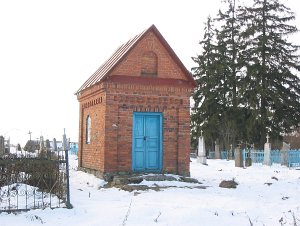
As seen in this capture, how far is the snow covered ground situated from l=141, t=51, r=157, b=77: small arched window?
4.44 metres

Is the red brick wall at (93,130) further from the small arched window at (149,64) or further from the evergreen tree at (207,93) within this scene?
the evergreen tree at (207,93)

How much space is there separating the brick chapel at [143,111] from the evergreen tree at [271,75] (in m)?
20.2

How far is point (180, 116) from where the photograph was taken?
Result: 16.1m

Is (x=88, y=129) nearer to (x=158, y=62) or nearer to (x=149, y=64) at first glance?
(x=149, y=64)

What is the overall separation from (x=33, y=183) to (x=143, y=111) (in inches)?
231

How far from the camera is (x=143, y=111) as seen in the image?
15734 millimetres

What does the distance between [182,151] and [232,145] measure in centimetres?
2082

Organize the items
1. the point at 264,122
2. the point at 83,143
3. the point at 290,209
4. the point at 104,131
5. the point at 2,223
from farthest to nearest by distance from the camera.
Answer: the point at 264,122, the point at 83,143, the point at 104,131, the point at 290,209, the point at 2,223

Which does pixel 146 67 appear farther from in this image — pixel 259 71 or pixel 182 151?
pixel 259 71

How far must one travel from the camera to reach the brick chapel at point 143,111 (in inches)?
604

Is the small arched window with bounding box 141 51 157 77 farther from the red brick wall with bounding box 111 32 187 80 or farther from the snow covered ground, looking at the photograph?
the snow covered ground

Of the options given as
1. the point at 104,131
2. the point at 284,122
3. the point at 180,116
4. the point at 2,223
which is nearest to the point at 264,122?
the point at 284,122

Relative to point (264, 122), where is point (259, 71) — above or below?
above

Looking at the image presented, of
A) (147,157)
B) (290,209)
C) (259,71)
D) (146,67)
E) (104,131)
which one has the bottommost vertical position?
(290,209)
